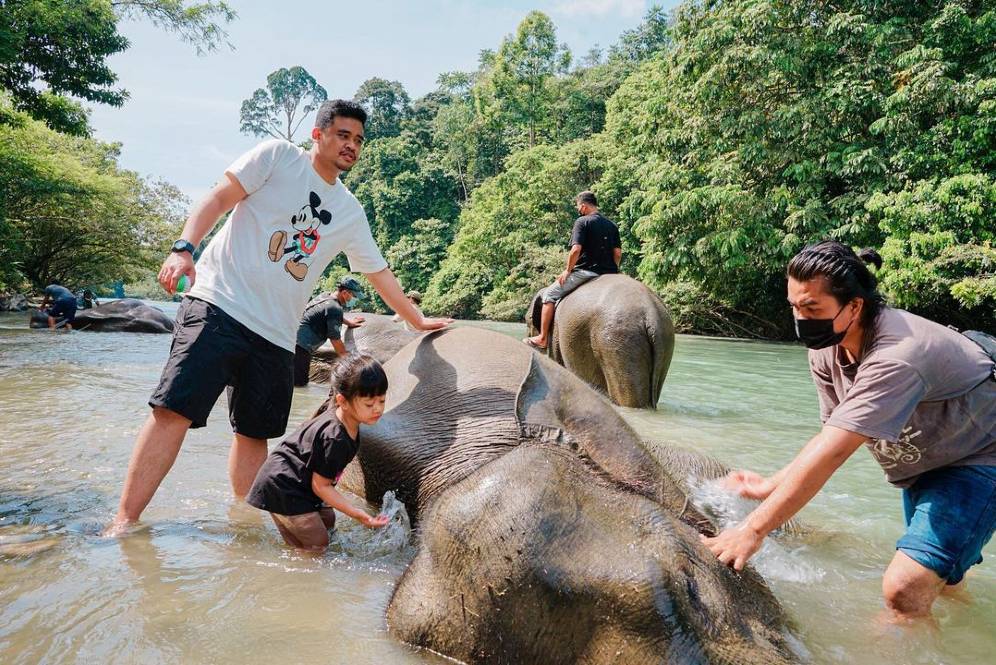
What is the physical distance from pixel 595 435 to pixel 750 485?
620 mm

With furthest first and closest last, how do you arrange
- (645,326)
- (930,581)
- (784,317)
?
(784,317) → (645,326) → (930,581)

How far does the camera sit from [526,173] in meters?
35.1

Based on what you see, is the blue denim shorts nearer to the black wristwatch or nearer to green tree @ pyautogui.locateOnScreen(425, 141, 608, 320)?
the black wristwatch

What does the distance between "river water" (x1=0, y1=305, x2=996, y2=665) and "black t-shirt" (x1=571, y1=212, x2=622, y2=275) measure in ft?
9.61

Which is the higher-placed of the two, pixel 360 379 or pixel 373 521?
pixel 360 379

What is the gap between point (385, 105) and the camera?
63.2 m

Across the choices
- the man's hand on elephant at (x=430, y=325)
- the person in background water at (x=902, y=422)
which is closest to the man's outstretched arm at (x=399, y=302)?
the man's hand on elephant at (x=430, y=325)

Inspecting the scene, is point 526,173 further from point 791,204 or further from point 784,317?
point 791,204

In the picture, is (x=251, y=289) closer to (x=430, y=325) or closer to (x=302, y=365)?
(x=430, y=325)

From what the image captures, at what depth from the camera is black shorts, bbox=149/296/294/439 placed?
118 inches

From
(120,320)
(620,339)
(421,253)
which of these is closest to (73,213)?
(120,320)

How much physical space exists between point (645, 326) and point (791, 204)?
41.7 feet

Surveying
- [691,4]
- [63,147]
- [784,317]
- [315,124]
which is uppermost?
[691,4]

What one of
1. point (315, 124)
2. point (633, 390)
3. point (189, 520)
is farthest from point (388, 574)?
point (633, 390)
